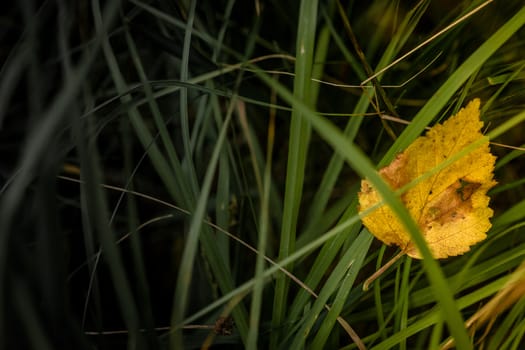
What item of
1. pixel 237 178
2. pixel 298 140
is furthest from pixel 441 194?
pixel 237 178

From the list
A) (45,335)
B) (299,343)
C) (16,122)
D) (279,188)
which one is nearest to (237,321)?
(299,343)

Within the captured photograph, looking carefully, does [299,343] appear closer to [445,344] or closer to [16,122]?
[445,344]

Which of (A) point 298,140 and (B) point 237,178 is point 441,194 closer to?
(A) point 298,140

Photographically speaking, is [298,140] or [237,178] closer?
[298,140]
